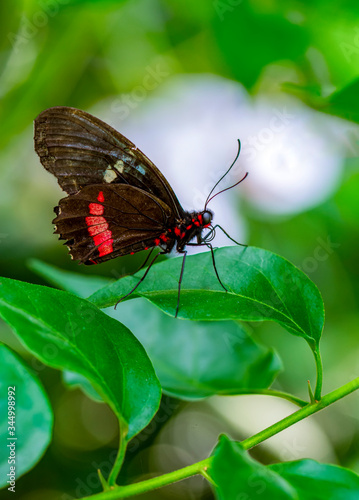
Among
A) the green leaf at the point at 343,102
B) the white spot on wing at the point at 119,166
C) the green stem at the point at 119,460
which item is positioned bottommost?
the green stem at the point at 119,460

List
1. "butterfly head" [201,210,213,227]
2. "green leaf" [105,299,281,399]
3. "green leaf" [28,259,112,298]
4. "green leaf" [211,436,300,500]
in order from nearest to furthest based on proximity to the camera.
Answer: "green leaf" [211,436,300,500]
"green leaf" [105,299,281,399]
"green leaf" [28,259,112,298]
"butterfly head" [201,210,213,227]

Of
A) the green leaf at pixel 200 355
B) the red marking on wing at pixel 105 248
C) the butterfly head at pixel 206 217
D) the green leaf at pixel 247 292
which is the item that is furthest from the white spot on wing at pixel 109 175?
the green leaf at pixel 247 292

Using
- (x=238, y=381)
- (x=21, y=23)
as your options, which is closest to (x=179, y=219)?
(x=238, y=381)

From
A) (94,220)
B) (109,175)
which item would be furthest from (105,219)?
(109,175)

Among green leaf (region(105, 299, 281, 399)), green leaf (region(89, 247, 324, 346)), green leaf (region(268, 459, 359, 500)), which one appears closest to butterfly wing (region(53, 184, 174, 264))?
green leaf (region(105, 299, 281, 399))

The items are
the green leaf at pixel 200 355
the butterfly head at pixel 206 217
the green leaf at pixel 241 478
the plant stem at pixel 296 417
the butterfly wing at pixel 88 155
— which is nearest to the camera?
the green leaf at pixel 241 478

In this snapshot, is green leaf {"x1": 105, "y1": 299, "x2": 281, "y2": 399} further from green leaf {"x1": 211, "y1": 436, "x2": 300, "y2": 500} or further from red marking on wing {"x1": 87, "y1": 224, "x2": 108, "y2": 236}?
green leaf {"x1": 211, "y1": 436, "x2": 300, "y2": 500}

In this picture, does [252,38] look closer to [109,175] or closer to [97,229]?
[109,175]

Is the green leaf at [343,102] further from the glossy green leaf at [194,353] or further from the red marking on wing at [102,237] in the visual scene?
the red marking on wing at [102,237]

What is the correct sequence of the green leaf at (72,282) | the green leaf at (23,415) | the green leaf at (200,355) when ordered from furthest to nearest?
the green leaf at (72,282)
the green leaf at (200,355)
the green leaf at (23,415)
